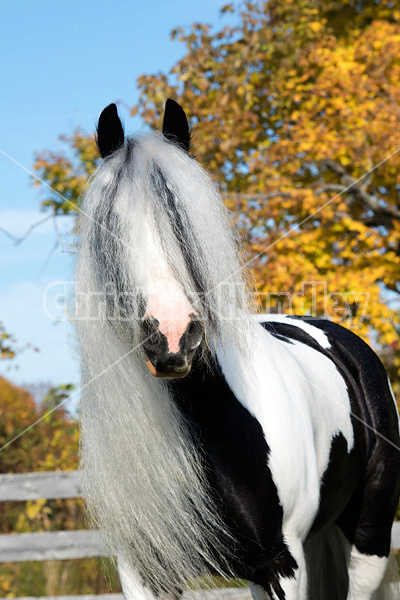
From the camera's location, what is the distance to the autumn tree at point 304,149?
5.13 meters

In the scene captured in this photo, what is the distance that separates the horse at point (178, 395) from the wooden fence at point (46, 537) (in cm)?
275

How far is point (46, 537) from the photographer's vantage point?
4578mm

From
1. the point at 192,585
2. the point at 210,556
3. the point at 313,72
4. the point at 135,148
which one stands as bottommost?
the point at 192,585

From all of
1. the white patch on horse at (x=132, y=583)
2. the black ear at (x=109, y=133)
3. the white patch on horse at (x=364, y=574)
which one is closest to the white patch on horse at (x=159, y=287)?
the black ear at (x=109, y=133)

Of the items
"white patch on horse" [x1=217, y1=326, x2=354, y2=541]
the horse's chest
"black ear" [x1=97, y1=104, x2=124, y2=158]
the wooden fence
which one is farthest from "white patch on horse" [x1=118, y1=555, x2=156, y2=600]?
the wooden fence

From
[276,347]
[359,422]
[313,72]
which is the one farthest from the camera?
[313,72]

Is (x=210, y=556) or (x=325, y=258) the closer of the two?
(x=210, y=556)

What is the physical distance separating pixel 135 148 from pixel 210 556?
3.76 ft

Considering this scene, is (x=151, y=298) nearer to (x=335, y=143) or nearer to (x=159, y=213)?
(x=159, y=213)

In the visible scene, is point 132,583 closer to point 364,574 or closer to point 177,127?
point 364,574

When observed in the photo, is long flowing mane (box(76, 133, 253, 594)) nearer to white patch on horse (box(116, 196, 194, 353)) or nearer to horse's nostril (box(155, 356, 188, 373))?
white patch on horse (box(116, 196, 194, 353))

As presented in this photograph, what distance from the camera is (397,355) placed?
5.38 m

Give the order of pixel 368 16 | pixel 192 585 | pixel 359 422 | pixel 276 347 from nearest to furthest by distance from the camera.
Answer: pixel 192 585 < pixel 276 347 < pixel 359 422 < pixel 368 16

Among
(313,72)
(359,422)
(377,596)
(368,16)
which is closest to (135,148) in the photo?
(359,422)
